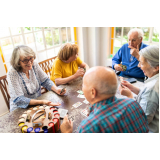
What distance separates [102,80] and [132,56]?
155 centimetres

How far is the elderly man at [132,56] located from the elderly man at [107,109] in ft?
3.76

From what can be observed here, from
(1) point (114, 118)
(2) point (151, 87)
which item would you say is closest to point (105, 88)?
(1) point (114, 118)

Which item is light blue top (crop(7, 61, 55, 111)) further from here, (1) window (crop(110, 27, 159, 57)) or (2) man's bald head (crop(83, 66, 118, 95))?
(1) window (crop(110, 27, 159, 57))

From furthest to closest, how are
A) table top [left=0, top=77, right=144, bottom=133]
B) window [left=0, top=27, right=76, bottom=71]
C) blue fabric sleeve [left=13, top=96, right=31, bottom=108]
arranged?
window [left=0, top=27, right=76, bottom=71] < blue fabric sleeve [left=13, top=96, right=31, bottom=108] < table top [left=0, top=77, right=144, bottom=133]

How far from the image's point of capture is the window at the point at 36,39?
2.64 meters

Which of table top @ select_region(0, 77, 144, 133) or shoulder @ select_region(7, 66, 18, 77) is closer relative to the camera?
table top @ select_region(0, 77, 144, 133)

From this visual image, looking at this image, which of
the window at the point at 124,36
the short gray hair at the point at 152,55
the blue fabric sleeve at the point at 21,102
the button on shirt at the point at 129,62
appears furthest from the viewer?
the window at the point at 124,36

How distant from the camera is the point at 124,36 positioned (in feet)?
11.4

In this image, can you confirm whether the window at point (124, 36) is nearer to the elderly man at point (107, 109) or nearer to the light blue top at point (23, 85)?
the light blue top at point (23, 85)

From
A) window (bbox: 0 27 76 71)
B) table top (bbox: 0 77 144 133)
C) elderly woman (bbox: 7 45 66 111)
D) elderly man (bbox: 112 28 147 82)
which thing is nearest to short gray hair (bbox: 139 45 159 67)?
table top (bbox: 0 77 144 133)

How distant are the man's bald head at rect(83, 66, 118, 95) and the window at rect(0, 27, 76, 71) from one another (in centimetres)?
221

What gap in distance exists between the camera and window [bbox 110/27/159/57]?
304 centimetres

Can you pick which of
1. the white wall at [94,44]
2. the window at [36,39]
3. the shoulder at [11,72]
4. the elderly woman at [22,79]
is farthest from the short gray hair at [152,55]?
the white wall at [94,44]
